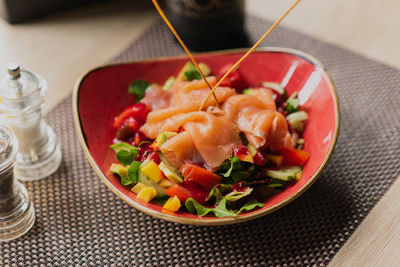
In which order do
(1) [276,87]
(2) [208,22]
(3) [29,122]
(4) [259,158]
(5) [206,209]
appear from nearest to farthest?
(5) [206,209] < (4) [259,158] < (3) [29,122] < (1) [276,87] < (2) [208,22]

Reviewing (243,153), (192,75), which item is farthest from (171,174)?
(192,75)

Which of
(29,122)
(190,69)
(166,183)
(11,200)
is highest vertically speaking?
(190,69)

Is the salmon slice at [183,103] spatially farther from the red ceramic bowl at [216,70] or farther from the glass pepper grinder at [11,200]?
the glass pepper grinder at [11,200]

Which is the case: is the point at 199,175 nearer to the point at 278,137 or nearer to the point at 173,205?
the point at 173,205

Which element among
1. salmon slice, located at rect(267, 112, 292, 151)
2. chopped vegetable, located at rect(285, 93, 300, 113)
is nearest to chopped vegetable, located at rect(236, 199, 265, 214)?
salmon slice, located at rect(267, 112, 292, 151)

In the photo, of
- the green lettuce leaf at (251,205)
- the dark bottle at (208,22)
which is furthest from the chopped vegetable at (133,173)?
the dark bottle at (208,22)
